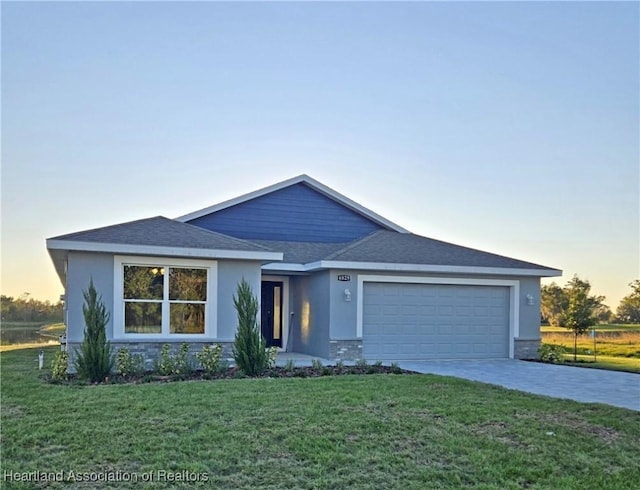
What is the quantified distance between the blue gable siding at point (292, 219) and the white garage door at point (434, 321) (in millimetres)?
3863

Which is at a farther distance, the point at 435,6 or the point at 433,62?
the point at 433,62

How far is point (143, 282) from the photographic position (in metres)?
12.7

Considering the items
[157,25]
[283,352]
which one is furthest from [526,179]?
[157,25]

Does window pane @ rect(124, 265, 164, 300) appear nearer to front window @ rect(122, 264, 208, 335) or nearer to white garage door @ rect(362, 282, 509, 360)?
front window @ rect(122, 264, 208, 335)

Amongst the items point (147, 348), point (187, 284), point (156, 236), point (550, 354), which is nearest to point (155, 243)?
point (156, 236)

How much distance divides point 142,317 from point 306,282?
18.3 feet

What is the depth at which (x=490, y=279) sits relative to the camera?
1652 centimetres

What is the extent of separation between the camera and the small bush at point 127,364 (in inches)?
450

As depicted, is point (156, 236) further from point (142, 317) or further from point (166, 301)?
point (142, 317)

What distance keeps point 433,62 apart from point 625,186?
7.91 meters

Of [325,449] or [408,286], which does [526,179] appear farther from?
[325,449]

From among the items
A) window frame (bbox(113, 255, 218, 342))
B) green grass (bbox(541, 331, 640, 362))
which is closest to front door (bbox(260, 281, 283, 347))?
window frame (bbox(113, 255, 218, 342))

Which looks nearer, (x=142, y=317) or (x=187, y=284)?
(x=142, y=317)

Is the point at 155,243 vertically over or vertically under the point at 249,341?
over
